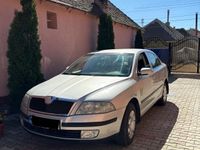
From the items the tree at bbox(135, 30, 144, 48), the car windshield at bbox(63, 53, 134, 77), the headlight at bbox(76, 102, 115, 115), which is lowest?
the headlight at bbox(76, 102, 115, 115)

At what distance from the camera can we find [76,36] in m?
10.4

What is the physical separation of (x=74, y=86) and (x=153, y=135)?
6.00ft

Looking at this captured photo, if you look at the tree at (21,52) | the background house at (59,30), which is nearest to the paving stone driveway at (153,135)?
the tree at (21,52)

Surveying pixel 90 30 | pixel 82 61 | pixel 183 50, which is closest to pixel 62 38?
pixel 90 30

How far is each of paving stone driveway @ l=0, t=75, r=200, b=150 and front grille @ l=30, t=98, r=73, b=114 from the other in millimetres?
771

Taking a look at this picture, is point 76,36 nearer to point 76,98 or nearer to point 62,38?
point 62,38

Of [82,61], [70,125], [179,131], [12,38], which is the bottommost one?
[179,131]

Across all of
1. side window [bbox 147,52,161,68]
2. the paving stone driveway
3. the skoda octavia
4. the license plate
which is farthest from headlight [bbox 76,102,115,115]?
side window [bbox 147,52,161,68]

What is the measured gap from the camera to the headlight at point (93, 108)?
391cm

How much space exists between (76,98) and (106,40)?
26.3ft

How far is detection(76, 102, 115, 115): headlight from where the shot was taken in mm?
3912

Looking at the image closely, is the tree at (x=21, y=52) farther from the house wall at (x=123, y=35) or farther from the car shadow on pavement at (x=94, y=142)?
the house wall at (x=123, y=35)

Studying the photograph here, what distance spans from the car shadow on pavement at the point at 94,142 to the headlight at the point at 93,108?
49cm

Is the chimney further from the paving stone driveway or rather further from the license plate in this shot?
the license plate
